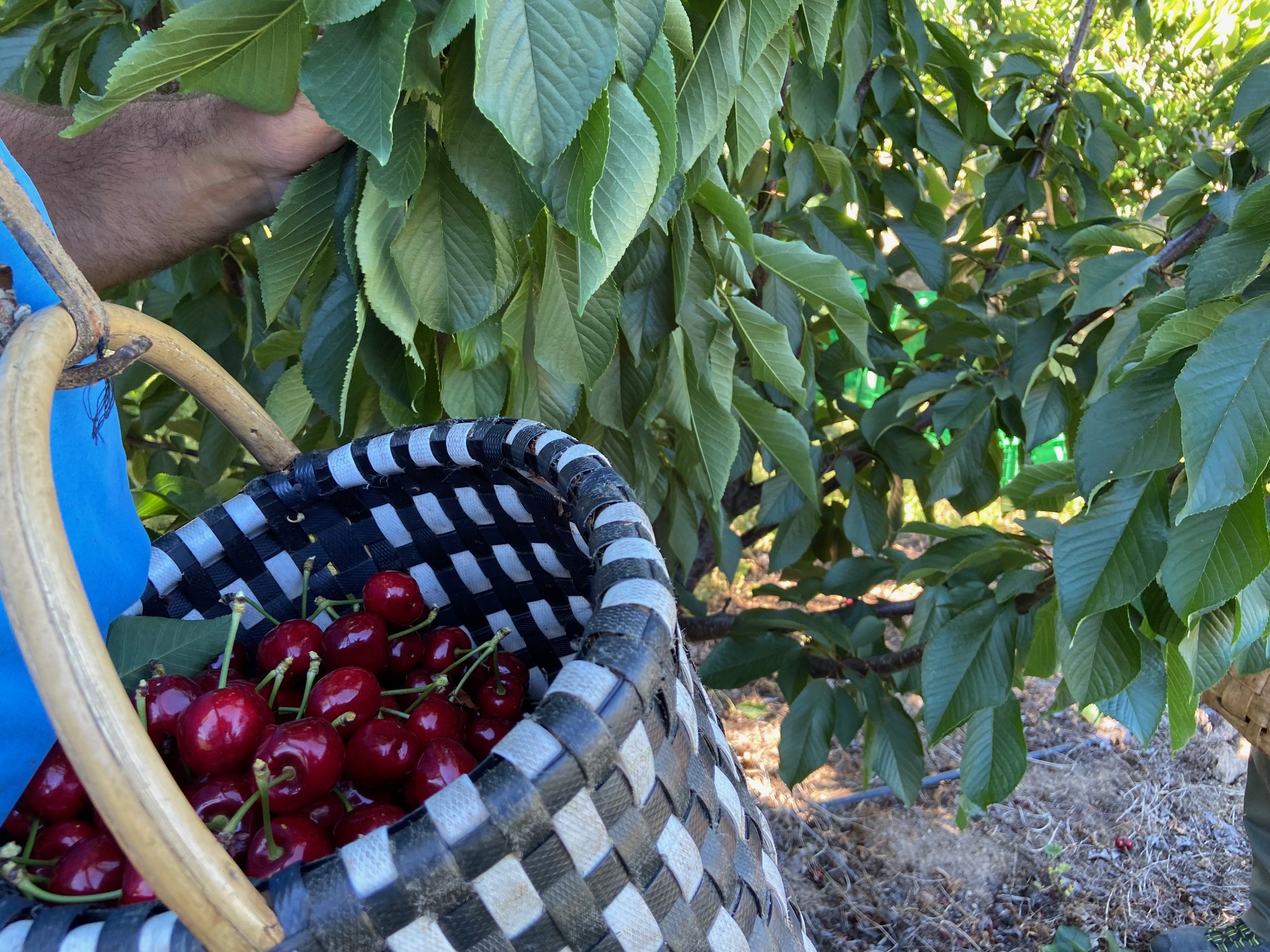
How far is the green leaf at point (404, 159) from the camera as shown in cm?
50

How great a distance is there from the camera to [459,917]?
341 millimetres

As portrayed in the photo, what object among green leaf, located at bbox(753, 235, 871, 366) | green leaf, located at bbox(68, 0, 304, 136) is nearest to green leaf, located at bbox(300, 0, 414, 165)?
green leaf, located at bbox(68, 0, 304, 136)

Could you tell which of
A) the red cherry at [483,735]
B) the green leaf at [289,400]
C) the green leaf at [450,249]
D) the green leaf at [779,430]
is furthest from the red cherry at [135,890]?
the green leaf at [779,430]

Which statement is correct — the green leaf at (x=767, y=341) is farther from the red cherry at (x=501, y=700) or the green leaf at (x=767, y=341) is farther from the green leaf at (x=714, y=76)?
the red cherry at (x=501, y=700)

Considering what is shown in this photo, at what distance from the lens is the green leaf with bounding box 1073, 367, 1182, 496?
0.68 m

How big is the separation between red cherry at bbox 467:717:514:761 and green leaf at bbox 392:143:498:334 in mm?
249

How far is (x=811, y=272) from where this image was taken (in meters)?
0.85

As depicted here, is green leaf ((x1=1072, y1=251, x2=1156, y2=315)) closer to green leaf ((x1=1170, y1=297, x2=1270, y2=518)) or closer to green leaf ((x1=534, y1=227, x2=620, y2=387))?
green leaf ((x1=1170, y1=297, x2=1270, y2=518))

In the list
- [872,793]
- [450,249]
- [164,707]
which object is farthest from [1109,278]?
[872,793]

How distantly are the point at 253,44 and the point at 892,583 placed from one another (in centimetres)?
229

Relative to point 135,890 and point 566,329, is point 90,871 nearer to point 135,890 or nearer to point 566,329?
point 135,890

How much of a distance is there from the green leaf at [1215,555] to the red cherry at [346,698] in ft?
1.78

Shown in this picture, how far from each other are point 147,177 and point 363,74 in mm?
402

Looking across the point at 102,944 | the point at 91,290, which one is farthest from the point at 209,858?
the point at 91,290
